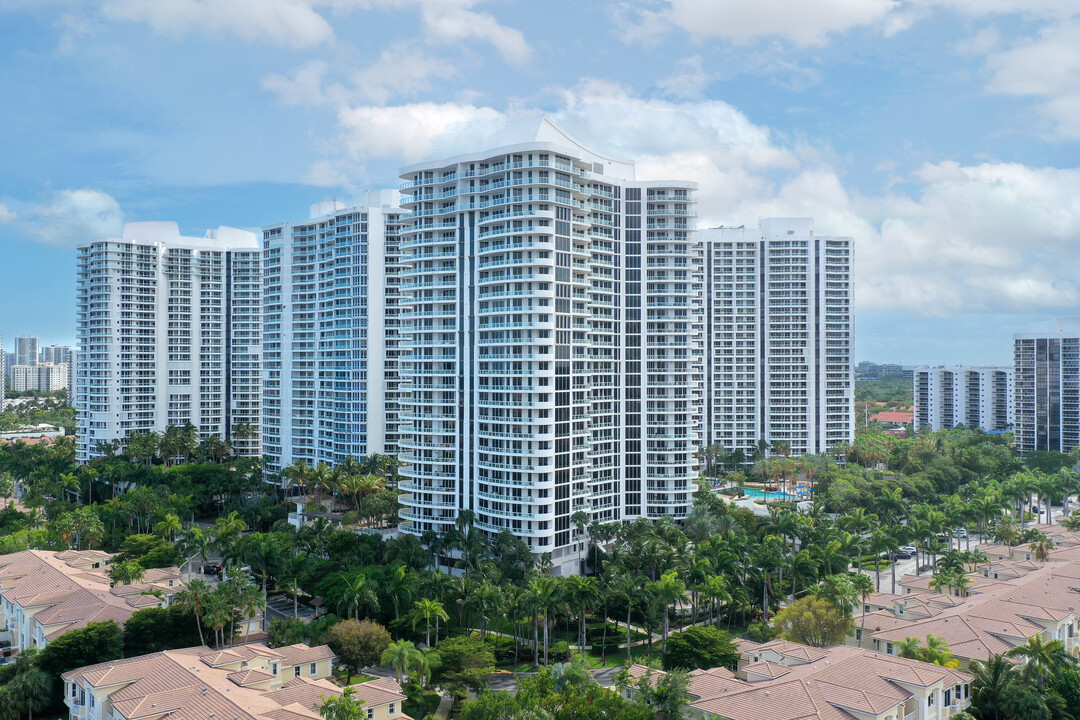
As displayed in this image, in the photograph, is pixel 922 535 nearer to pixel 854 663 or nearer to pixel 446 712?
pixel 854 663

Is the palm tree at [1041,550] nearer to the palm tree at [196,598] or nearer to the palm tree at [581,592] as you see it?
the palm tree at [581,592]

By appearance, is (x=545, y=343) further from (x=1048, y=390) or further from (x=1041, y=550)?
(x=1048, y=390)

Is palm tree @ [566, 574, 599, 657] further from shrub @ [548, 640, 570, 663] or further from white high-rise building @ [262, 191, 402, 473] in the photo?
white high-rise building @ [262, 191, 402, 473]

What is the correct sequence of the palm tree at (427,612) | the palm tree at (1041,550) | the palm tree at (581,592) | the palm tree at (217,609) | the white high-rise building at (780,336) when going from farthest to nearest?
the white high-rise building at (780,336)
the palm tree at (1041,550)
the palm tree at (581,592)
the palm tree at (427,612)
the palm tree at (217,609)

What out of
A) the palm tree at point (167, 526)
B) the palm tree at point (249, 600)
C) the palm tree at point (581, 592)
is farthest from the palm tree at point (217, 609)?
the palm tree at point (167, 526)

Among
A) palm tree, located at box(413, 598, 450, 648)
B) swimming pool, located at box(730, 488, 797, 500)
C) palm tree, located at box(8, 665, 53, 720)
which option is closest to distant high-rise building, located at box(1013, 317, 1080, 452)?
swimming pool, located at box(730, 488, 797, 500)

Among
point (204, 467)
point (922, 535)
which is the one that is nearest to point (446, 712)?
point (922, 535)
